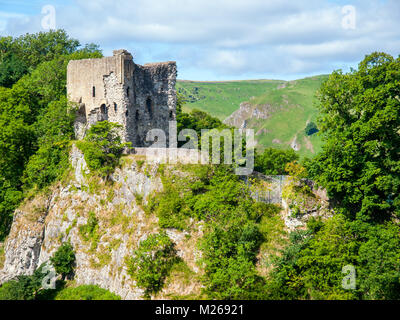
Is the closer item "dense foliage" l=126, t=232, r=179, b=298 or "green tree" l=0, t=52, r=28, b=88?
"dense foliage" l=126, t=232, r=179, b=298

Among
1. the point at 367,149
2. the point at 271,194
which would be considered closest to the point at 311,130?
the point at 271,194

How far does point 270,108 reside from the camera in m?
138

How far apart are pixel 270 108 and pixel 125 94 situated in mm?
100520

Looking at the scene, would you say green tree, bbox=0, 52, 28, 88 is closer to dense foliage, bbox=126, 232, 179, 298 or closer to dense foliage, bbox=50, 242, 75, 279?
dense foliage, bbox=50, 242, 75, 279

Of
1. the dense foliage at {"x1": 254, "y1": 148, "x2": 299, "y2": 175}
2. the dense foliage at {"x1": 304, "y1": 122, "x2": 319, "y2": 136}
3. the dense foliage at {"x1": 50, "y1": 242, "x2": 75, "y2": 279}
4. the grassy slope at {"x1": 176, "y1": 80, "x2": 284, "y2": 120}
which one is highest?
the grassy slope at {"x1": 176, "y1": 80, "x2": 284, "y2": 120}

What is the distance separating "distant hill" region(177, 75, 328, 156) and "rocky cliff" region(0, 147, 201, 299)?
69.3 metres

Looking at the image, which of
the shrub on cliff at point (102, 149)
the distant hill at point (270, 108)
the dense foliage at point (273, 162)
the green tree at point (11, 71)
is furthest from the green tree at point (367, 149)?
the distant hill at point (270, 108)

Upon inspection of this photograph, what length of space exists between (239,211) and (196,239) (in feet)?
12.1

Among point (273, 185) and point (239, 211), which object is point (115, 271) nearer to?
point (239, 211)

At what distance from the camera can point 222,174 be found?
35.2 m

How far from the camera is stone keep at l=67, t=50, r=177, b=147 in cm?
4238

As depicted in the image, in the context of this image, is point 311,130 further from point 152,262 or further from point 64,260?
point 152,262

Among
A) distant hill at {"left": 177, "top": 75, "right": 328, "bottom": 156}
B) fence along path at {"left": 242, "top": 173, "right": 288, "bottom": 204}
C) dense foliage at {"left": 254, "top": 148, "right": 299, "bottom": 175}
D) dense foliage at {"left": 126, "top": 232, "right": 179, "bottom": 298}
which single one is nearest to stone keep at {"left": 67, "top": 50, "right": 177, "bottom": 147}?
dense foliage at {"left": 126, "top": 232, "right": 179, "bottom": 298}

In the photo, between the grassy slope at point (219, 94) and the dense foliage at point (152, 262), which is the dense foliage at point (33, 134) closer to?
the dense foliage at point (152, 262)
